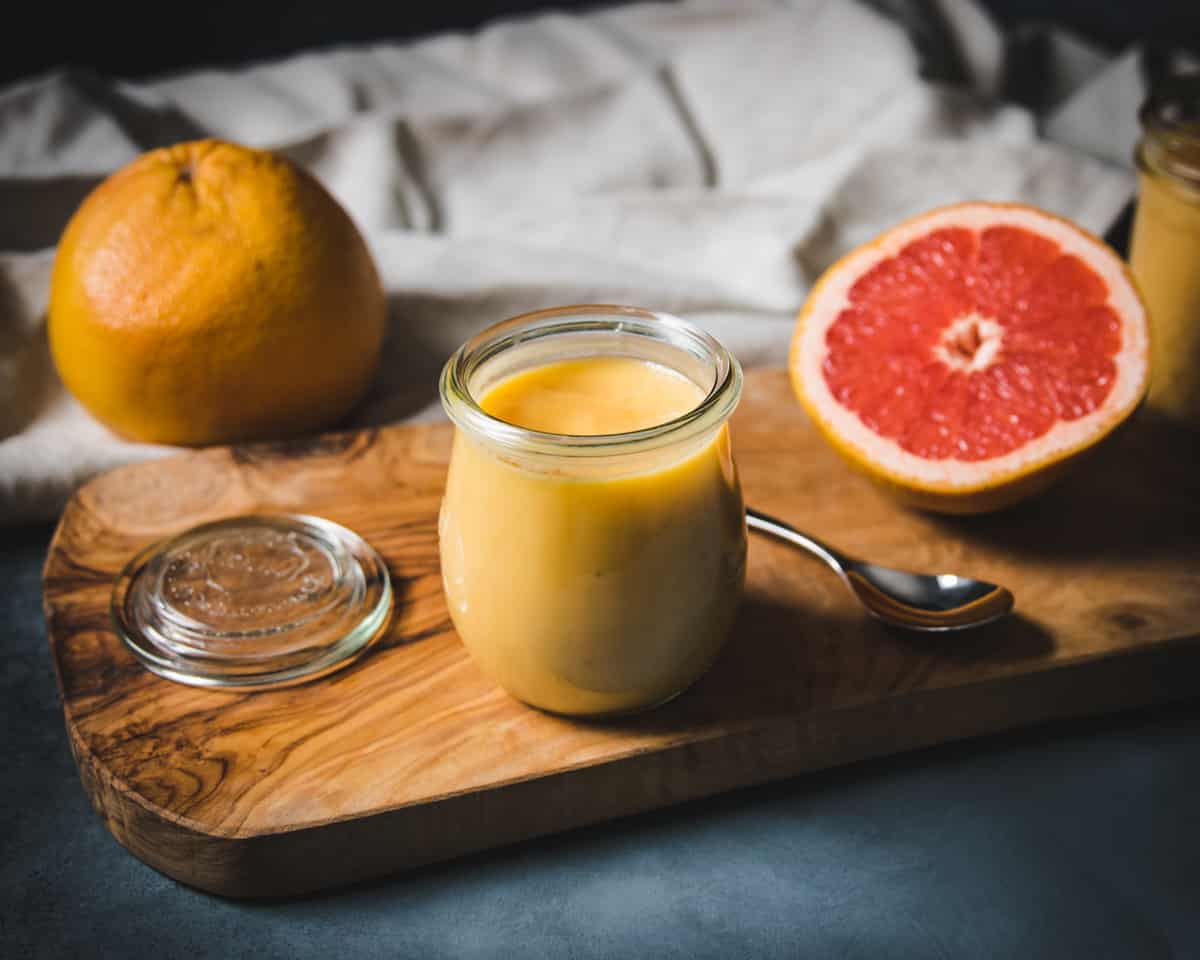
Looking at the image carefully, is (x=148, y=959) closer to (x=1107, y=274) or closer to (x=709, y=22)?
(x=1107, y=274)

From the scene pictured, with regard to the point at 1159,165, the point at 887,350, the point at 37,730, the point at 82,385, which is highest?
the point at 1159,165

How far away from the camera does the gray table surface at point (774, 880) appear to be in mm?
1004

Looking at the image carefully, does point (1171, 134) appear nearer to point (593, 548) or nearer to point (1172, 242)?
point (1172, 242)

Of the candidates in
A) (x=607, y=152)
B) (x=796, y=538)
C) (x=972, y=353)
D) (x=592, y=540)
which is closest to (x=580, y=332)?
(x=592, y=540)

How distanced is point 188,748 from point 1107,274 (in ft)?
3.24

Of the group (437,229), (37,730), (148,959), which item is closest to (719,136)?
(437,229)

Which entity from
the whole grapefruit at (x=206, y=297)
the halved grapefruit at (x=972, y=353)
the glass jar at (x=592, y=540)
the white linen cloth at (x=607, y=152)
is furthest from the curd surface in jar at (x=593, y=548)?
the white linen cloth at (x=607, y=152)

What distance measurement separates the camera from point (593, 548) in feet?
3.20

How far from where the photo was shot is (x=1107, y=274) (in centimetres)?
134

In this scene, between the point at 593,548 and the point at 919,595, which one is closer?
the point at 593,548

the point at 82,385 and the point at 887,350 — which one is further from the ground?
the point at 887,350

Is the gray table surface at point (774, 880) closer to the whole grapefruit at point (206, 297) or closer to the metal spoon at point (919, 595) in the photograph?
the metal spoon at point (919, 595)

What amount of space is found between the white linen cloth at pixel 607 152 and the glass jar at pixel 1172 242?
0.42m

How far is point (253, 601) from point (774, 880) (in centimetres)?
53
